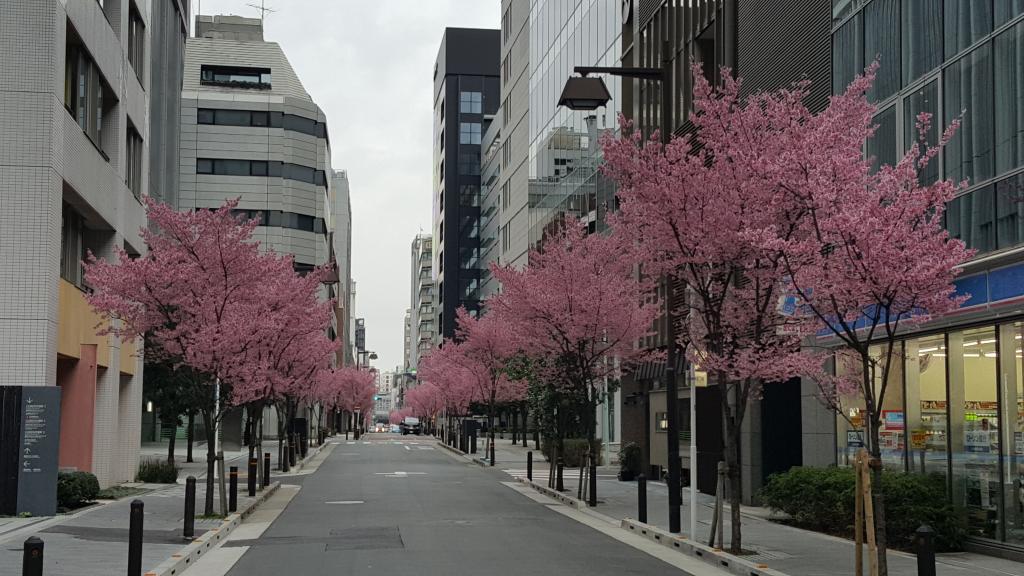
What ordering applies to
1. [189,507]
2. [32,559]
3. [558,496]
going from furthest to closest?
[558,496], [189,507], [32,559]

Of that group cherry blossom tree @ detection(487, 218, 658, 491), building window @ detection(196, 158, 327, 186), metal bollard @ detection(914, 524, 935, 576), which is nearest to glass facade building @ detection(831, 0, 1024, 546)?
metal bollard @ detection(914, 524, 935, 576)

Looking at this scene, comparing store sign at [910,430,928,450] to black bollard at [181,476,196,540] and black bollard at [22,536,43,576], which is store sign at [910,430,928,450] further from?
black bollard at [22,536,43,576]

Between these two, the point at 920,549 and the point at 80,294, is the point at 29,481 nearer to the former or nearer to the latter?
the point at 80,294

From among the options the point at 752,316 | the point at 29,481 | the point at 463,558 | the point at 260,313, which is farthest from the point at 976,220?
the point at 29,481

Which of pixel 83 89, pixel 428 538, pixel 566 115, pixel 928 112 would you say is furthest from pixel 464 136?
pixel 428 538

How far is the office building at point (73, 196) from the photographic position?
76.4ft

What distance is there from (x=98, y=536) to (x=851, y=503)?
12.4 metres

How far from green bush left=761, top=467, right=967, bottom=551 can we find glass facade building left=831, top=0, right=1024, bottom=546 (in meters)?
0.45

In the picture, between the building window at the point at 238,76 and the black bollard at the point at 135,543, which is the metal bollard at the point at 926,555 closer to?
the black bollard at the point at 135,543

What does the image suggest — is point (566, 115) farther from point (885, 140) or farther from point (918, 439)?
point (918, 439)

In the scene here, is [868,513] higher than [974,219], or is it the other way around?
→ [974,219]

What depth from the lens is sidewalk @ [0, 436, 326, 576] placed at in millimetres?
14820

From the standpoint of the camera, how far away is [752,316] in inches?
694

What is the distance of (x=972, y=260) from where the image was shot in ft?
57.5
